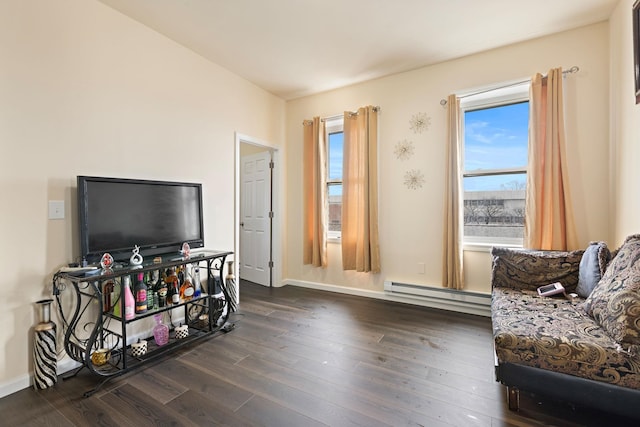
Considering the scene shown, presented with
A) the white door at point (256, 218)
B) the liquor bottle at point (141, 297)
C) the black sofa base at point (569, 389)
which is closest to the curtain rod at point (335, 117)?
the white door at point (256, 218)

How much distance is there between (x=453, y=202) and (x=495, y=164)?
635 mm

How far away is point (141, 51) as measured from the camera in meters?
2.62

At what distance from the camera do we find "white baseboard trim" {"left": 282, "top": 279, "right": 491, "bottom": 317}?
3.17m

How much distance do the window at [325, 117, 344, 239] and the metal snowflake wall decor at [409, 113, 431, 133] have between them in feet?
3.35

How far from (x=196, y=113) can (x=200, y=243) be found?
142 centimetres

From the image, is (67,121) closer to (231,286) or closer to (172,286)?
(172,286)

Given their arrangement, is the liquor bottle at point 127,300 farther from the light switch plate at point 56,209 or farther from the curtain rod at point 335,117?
the curtain rod at point 335,117

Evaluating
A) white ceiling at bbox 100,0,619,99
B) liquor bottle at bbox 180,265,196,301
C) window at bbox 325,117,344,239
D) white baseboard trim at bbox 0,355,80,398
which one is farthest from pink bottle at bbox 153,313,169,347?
white ceiling at bbox 100,0,619,99

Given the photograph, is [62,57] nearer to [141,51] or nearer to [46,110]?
[46,110]

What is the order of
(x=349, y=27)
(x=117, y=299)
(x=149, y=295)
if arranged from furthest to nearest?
(x=349, y=27), (x=149, y=295), (x=117, y=299)

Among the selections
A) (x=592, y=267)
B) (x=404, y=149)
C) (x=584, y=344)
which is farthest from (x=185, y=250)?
(x=592, y=267)

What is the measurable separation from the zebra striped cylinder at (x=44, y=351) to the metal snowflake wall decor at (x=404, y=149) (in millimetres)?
3585

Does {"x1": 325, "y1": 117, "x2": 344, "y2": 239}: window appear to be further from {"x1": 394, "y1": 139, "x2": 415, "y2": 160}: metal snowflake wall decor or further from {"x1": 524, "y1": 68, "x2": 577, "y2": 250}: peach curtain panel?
{"x1": 524, "y1": 68, "x2": 577, "y2": 250}: peach curtain panel

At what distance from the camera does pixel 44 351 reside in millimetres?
1915
